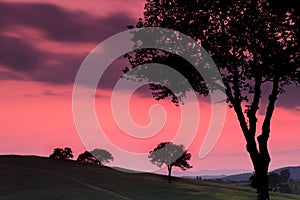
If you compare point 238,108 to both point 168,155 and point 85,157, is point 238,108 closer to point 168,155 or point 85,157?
point 168,155

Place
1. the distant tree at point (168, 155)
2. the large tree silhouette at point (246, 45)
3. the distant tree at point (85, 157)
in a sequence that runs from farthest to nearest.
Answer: the distant tree at point (85, 157) < the distant tree at point (168, 155) < the large tree silhouette at point (246, 45)

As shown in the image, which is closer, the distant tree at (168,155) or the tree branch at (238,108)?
the tree branch at (238,108)

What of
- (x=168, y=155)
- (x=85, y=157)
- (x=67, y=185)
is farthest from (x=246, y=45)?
(x=85, y=157)

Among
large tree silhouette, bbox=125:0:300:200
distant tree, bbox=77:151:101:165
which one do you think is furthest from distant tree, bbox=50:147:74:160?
large tree silhouette, bbox=125:0:300:200

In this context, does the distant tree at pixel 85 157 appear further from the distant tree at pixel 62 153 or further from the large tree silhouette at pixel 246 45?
the large tree silhouette at pixel 246 45

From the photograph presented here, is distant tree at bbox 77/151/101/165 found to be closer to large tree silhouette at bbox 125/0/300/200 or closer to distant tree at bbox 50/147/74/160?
distant tree at bbox 50/147/74/160

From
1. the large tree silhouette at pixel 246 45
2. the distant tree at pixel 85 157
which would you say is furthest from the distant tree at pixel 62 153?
the large tree silhouette at pixel 246 45

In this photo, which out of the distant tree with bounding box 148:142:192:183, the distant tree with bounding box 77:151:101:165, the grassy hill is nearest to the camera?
the grassy hill

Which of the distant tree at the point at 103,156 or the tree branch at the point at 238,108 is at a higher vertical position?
the distant tree at the point at 103,156

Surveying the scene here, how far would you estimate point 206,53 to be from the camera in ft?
125

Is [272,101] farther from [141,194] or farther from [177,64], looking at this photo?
[141,194]

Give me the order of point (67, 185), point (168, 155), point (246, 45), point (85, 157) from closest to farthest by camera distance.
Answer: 1. point (246, 45)
2. point (67, 185)
3. point (168, 155)
4. point (85, 157)

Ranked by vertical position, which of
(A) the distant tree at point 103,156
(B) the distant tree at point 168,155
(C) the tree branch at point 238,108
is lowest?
Result: (C) the tree branch at point 238,108

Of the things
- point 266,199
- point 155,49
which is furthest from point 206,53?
point 266,199
